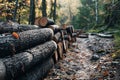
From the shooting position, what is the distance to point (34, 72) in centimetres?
738

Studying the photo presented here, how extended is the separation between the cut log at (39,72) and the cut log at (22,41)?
0.85 meters

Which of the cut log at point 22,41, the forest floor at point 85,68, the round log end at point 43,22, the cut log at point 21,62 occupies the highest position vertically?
the round log end at point 43,22

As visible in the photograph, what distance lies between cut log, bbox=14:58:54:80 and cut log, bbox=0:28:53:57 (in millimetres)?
853

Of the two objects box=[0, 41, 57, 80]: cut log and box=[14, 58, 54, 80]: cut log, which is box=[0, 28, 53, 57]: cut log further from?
box=[14, 58, 54, 80]: cut log

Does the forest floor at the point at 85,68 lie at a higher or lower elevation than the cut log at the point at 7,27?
lower

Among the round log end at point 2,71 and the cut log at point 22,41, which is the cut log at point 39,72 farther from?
the round log end at point 2,71

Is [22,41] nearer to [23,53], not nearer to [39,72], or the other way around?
[23,53]

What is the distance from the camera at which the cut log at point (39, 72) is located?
6.83 meters

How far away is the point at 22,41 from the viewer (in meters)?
6.94

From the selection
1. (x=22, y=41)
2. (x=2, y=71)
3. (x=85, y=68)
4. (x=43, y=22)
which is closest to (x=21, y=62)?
(x=22, y=41)

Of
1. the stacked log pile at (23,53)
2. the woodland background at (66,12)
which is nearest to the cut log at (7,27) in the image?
the stacked log pile at (23,53)

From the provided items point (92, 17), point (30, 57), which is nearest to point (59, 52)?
point (30, 57)

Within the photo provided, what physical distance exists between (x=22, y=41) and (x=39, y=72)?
1.52 metres

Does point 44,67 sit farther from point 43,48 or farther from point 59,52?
point 59,52
